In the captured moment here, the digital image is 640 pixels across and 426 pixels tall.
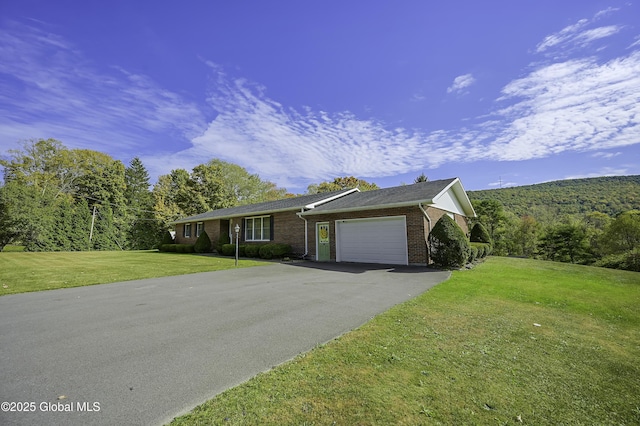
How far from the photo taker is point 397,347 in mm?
A: 3502

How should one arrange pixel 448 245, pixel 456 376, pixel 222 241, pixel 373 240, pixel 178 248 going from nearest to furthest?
pixel 456 376, pixel 448 245, pixel 373 240, pixel 222 241, pixel 178 248

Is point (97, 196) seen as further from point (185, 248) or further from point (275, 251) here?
point (275, 251)

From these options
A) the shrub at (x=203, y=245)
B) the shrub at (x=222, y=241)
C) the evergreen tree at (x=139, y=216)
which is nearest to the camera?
the shrub at (x=222, y=241)

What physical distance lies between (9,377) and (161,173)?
4109 centimetres

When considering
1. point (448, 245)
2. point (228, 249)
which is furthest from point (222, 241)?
point (448, 245)

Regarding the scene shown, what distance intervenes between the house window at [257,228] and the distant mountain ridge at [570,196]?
26.0 metres

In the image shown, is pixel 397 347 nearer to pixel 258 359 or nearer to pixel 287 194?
pixel 258 359

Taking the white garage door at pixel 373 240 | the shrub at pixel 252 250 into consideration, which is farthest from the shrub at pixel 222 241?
the white garage door at pixel 373 240

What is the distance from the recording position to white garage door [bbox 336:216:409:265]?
12.5m

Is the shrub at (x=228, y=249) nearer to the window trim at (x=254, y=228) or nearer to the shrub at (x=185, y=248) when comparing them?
the window trim at (x=254, y=228)

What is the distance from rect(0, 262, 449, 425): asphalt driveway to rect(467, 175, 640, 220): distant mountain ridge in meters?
32.9

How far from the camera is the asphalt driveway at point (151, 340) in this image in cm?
238

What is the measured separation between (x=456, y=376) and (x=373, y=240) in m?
10.6

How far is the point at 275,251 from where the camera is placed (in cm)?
1586
